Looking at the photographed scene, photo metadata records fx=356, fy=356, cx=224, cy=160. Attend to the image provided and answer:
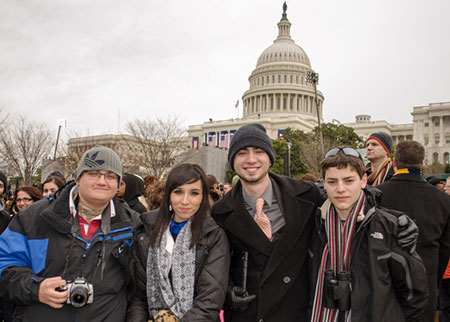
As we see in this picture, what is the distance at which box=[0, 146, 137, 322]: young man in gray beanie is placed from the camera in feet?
8.48

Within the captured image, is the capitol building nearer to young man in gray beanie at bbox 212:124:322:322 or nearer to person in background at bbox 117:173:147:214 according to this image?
person in background at bbox 117:173:147:214

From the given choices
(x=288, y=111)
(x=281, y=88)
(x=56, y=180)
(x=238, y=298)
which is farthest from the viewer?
(x=281, y=88)

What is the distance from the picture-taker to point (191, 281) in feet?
9.10

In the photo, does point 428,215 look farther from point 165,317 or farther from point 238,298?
point 165,317

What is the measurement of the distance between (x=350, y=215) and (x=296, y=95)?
7933cm

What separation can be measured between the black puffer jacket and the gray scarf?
62mm

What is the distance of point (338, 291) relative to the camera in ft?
8.63

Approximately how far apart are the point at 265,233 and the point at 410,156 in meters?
1.96

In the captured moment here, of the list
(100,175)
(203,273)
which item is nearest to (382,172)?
(203,273)

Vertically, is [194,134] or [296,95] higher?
[296,95]

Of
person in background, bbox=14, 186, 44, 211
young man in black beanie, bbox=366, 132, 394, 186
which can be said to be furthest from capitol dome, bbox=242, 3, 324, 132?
young man in black beanie, bbox=366, 132, 394, 186

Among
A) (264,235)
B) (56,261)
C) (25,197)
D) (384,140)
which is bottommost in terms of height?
(56,261)

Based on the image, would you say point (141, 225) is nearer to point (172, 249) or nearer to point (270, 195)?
point (172, 249)

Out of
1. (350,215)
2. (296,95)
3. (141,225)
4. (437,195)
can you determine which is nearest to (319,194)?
(350,215)
